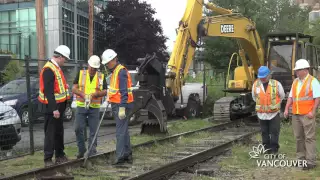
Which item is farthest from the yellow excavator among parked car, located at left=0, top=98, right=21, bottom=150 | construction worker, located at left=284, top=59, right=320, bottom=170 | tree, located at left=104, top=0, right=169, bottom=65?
tree, located at left=104, top=0, right=169, bottom=65

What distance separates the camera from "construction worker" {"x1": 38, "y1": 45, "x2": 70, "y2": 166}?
775 centimetres

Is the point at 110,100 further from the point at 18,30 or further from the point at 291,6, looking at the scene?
the point at 291,6

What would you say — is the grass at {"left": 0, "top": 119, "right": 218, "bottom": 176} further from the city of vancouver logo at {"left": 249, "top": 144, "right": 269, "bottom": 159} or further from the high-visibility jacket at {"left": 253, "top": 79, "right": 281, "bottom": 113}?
the high-visibility jacket at {"left": 253, "top": 79, "right": 281, "bottom": 113}

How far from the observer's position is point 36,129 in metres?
11.9

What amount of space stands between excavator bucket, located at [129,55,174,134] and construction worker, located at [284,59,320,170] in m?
4.11

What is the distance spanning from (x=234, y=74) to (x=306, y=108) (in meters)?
9.39

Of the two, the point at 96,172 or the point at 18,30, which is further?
the point at 18,30

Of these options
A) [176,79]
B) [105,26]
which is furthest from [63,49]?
[105,26]

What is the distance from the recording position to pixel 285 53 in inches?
595

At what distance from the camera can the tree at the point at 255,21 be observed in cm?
3475

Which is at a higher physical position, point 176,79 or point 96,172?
point 176,79

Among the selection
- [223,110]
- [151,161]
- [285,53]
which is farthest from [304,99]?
[223,110]

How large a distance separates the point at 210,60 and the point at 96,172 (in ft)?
97.5

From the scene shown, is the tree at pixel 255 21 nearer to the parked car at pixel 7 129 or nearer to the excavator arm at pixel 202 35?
the excavator arm at pixel 202 35
